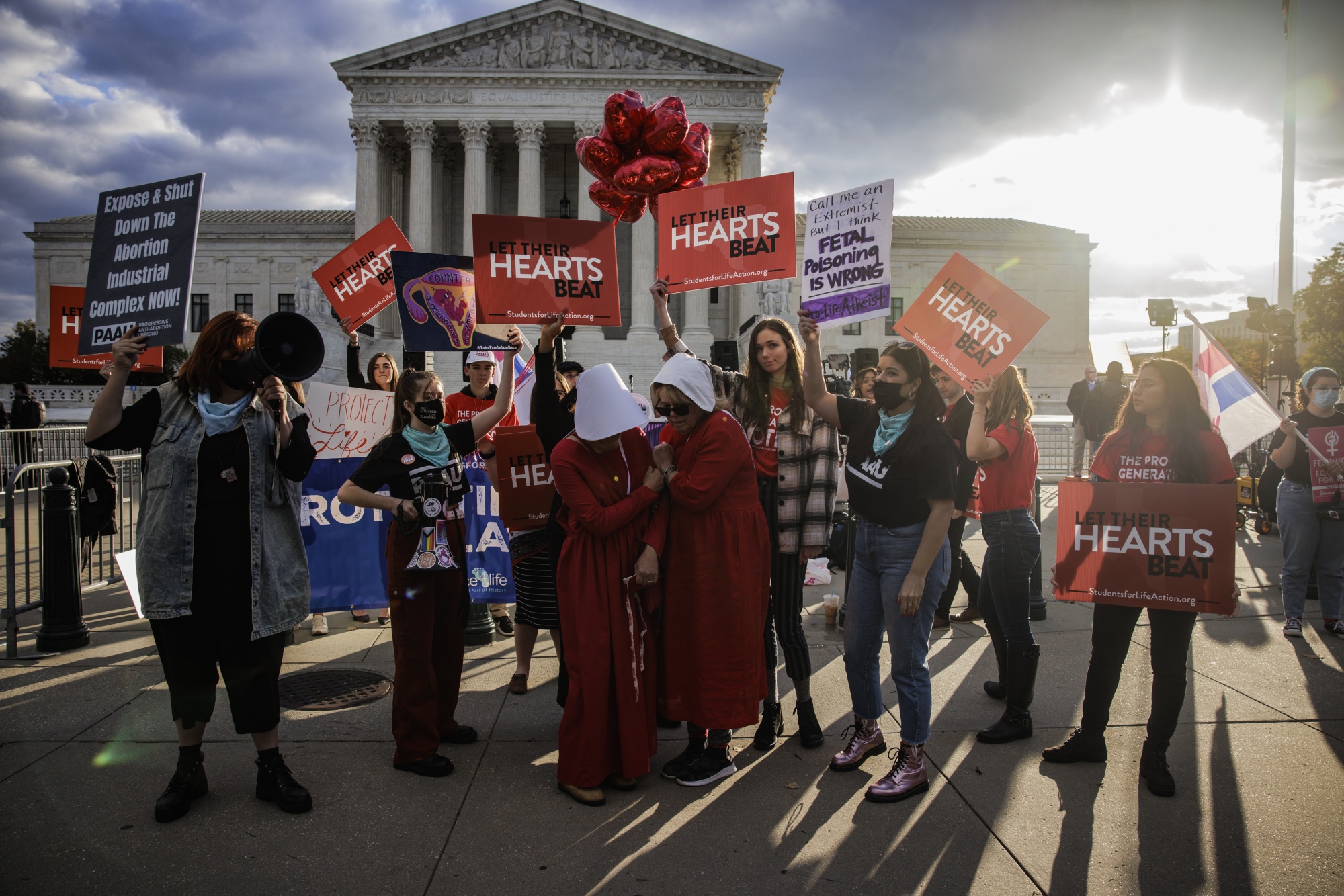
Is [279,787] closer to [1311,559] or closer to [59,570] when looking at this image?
[59,570]

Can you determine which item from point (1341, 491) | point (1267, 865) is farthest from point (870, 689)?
point (1341, 491)

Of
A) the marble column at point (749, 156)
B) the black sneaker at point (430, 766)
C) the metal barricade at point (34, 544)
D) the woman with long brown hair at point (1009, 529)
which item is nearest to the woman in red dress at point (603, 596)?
the black sneaker at point (430, 766)

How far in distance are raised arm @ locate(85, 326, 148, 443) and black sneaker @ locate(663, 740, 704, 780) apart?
2.79 meters

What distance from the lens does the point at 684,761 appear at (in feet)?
11.8

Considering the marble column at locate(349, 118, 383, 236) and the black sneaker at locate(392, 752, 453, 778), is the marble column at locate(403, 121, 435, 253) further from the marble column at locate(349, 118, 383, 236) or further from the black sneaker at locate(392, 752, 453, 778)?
the black sneaker at locate(392, 752, 453, 778)

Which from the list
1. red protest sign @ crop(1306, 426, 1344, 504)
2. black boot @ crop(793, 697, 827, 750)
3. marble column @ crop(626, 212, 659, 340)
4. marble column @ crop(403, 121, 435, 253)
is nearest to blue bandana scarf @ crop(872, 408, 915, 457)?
black boot @ crop(793, 697, 827, 750)

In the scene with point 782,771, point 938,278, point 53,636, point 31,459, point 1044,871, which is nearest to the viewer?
point 1044,871

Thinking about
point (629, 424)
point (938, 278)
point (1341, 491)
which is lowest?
point (1341, 491)

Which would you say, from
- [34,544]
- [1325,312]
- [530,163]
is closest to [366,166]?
[530,163]

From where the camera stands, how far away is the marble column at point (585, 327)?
32625 millimetres

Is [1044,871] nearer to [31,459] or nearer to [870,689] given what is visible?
[870,689]

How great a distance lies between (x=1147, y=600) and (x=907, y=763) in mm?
1348

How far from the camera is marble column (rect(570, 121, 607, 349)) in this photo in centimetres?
3262

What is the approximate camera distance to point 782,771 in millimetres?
3686
